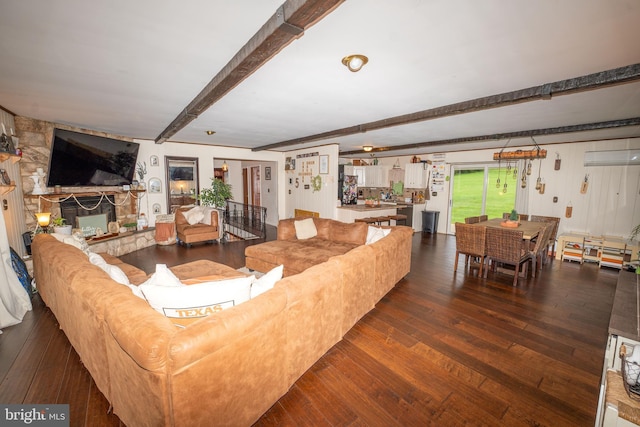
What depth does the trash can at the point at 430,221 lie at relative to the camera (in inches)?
326

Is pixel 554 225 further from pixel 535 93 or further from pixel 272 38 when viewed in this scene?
pixel 272 38

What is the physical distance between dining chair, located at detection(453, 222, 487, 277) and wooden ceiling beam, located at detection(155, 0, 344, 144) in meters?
4.14

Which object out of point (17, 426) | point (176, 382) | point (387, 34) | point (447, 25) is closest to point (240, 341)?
point (176, 382)

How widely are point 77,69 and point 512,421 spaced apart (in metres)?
4.64

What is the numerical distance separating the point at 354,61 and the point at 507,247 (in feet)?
12.7

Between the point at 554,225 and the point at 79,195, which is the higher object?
the point at 79,195

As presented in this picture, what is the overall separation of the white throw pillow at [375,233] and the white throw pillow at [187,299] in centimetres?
288

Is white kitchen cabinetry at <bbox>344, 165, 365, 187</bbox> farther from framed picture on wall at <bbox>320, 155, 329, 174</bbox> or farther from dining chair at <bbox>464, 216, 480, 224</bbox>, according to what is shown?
dining chair at <bbox>464, 216, 480, 224</bbox>

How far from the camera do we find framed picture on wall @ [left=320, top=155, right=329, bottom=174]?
736 centimetres

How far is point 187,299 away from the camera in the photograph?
157cm

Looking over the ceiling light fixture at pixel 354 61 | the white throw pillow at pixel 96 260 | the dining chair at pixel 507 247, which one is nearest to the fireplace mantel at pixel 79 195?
the white throw pillow at pixel 96 260

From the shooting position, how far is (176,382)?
1.19 metres

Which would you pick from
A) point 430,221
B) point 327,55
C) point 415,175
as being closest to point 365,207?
point 430,221

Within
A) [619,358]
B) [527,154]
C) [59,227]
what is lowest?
[619,358]
